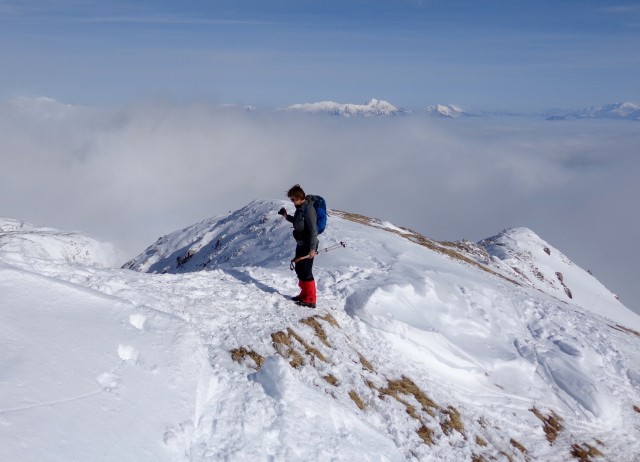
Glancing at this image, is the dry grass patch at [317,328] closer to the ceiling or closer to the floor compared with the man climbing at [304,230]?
closer to the floor

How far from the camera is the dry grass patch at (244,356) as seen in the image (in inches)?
333

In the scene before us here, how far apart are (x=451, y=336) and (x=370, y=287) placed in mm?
2831

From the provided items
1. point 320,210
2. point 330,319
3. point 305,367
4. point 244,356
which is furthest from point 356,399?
point 320,210

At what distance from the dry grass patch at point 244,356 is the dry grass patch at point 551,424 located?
23.8 feet

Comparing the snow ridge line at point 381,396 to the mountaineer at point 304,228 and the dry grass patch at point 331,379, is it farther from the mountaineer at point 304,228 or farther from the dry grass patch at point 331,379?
the mountaineer at point 304,228

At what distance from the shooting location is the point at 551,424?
11.4 m

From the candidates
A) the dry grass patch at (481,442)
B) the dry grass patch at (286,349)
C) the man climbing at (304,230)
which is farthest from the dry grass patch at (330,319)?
the dry grass patch at (481,442)

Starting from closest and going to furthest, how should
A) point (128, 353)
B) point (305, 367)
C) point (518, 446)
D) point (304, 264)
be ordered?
1. point (128, 353)
2. point (305, 367)
3. point (518, 446)
4. point (304, 264)

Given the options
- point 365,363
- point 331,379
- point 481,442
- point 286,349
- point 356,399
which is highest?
point 286,349

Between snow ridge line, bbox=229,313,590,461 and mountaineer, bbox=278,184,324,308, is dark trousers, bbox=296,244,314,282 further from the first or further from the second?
snow ridge line, bbox=229,313,590,461

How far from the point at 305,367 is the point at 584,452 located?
22.8 feet

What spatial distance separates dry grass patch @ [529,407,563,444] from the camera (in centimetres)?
1100

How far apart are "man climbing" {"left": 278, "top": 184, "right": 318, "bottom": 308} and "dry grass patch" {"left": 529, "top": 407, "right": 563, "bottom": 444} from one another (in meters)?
6.51

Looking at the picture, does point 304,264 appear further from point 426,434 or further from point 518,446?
point 518,446
